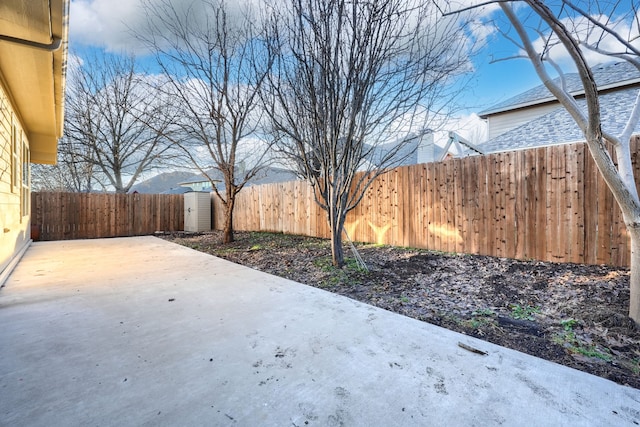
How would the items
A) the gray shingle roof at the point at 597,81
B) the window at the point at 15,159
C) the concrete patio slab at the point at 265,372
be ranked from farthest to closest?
the gray shingle roof at the point at 597,81 < the window at the point at 15,159 < the concrete patio slab at the point at 265,372

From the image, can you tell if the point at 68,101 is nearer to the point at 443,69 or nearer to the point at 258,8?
the point at 258,8

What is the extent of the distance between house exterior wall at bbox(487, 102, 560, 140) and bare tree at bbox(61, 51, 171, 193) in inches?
440

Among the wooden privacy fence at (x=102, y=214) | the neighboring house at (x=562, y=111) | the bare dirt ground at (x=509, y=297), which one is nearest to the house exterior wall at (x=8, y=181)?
the bare dirt ground at (x=509, y=297)

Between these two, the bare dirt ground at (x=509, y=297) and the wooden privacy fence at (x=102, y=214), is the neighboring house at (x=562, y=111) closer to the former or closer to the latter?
the bare dirt ground at (x=509, y=297)

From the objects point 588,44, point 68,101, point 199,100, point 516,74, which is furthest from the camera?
point 68,101

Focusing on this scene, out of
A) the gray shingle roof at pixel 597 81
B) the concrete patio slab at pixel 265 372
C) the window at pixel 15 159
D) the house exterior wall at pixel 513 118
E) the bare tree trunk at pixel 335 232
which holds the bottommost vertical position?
the concrete patio slab at pixel 265 372

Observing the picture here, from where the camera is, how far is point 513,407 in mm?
1441

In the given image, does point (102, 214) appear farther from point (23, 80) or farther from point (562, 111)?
point (562, 111)

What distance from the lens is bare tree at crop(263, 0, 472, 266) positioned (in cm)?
393

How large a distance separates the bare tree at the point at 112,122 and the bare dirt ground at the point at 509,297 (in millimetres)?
Answer: 8498

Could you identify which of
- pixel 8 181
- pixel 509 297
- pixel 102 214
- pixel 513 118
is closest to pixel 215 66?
pixel 8 181

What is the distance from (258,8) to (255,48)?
622 millimetres

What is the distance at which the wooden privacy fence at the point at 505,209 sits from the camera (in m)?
→ 3.71

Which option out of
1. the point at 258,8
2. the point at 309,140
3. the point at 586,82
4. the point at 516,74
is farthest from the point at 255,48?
the point at 586,82
